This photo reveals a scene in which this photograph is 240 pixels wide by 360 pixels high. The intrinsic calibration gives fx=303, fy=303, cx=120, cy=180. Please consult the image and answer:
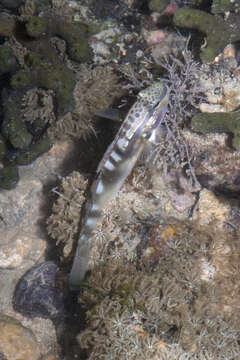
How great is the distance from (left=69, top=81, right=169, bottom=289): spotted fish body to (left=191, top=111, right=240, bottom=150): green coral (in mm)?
636

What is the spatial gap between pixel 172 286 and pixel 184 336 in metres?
0.58

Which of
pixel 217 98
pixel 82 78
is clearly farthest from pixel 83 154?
pixel 217 98

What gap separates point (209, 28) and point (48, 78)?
7.20ft

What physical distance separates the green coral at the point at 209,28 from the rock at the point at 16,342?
479 cm

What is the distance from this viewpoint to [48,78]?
3.90m

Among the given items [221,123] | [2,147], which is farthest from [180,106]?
[2,147]

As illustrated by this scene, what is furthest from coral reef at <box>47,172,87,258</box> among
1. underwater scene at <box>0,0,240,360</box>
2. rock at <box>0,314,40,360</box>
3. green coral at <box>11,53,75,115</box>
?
rock at <box>0,314,40,360</box>

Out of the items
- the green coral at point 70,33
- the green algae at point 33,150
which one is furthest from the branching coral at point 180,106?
the green algae at point 33,150

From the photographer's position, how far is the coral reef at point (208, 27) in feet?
12.9

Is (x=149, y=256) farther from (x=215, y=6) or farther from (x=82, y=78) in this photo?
(x=215, y=6)

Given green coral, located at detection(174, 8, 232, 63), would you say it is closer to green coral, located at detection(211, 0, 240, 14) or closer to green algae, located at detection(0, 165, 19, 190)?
green coral, located at detection(211, 0, 240, 14)

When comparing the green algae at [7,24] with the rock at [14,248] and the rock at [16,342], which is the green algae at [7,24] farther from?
the rock at [16,342]

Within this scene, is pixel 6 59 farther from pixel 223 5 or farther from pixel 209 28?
pixel 223 5

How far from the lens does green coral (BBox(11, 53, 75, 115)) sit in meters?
3.87
